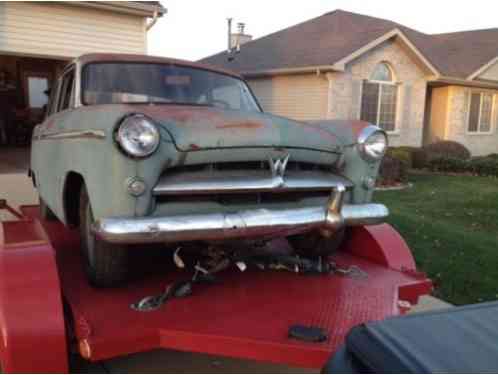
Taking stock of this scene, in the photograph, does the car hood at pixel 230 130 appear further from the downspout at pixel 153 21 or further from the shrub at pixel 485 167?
the shrub at pixel 485 167

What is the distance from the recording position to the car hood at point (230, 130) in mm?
2543

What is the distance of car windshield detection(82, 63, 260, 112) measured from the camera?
11.4 ft

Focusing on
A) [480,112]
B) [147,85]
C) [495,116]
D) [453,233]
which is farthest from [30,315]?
[495,116]

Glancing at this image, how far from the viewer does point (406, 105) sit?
1653cm

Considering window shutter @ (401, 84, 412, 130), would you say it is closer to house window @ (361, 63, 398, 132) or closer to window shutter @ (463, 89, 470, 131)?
house window @ (361, 63, 398, 132)

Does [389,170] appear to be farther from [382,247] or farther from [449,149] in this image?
[382,247]

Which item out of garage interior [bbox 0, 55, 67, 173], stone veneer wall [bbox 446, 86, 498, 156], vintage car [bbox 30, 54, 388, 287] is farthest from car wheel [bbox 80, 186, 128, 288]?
stone veneer wall [bbox 446, 86, 498, 156]

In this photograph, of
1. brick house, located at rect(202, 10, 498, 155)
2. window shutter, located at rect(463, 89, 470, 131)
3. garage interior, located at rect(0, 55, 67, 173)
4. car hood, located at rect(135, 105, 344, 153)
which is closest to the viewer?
car hood, located at rect(135, 105, 344, 153)

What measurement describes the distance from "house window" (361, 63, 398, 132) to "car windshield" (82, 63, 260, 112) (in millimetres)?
12499

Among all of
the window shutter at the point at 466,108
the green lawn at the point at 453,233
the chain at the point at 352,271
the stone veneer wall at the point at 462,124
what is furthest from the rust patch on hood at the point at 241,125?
the window shutter at the point at 466,108

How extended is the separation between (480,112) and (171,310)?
20.0 m

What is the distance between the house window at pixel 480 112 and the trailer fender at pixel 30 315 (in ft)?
65.2

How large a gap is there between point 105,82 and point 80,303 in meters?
1.71

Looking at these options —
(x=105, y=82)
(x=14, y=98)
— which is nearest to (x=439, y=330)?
(x=105, y=82)
